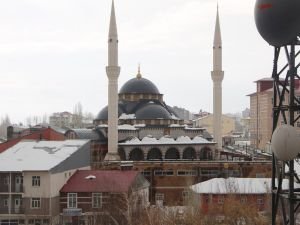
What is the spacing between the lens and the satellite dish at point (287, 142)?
8.99m

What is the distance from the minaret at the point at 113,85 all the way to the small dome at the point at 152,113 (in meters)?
7.40

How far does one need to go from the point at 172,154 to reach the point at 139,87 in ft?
37.7

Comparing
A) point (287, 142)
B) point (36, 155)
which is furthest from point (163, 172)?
point (287, 142)

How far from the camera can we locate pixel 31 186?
26.1 meters

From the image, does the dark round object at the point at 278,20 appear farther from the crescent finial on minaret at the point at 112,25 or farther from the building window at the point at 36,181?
the crescent finial on minaret at the point at 112,25

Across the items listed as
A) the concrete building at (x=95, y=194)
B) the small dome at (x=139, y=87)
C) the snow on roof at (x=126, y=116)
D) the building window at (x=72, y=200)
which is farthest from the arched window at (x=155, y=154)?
the building window at (x=72, y=200)

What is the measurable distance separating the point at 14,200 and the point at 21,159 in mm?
2335

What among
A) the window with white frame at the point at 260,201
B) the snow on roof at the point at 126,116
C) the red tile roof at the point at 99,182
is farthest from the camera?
the snow on roof at the point at 126,116

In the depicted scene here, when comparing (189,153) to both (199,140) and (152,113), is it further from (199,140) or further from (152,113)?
(152,113)

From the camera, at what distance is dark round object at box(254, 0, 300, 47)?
906 centimetres

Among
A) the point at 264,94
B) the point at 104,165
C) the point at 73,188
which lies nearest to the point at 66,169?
the point at 73,188

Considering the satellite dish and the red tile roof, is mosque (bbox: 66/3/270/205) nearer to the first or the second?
the red tile roof

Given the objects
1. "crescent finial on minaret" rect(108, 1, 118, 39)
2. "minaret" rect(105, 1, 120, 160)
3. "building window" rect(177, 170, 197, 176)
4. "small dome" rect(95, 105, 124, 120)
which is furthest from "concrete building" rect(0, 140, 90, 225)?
"small dome" rect(95, 105, 124, 120)

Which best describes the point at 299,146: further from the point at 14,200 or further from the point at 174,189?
the point at 174,189
